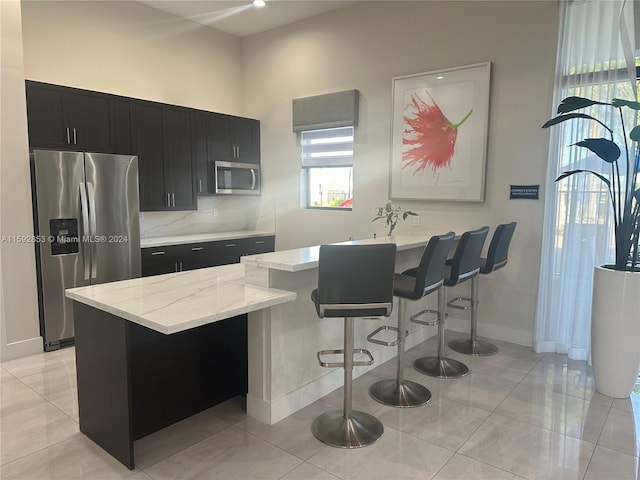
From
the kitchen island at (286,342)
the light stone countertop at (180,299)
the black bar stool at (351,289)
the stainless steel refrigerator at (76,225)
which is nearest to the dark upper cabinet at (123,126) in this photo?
the stainless steel refrigerator at (76,225)

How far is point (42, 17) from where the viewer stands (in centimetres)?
402

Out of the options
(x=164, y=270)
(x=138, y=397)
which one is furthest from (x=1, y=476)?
(x=164, y=270)

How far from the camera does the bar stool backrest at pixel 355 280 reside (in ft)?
7.12

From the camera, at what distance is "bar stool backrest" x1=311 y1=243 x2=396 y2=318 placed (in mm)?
2170

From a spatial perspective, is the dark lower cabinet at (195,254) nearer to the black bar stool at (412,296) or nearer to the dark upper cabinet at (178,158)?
the dark upper cabinet at (178,158)

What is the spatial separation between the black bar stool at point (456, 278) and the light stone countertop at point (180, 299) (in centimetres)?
134

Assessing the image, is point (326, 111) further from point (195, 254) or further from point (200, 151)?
point (195, 254)

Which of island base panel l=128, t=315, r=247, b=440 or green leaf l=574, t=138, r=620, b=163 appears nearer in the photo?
island base panel l=128, t=315, r=247, b=440

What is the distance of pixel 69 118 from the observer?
385 centimetres

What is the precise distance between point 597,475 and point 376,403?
4.04ft

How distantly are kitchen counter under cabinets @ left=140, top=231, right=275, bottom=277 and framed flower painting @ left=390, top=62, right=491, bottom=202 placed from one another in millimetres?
1936

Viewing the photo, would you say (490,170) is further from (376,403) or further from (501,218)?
(376,403)

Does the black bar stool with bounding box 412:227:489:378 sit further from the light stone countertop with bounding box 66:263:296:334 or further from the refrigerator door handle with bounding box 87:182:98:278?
the refrigerator door handle with bounding box 87:182:98:278

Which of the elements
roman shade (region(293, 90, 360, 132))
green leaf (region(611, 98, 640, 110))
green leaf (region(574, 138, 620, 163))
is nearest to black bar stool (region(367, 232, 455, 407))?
green leaf (region(574, 138, 620, 163))
